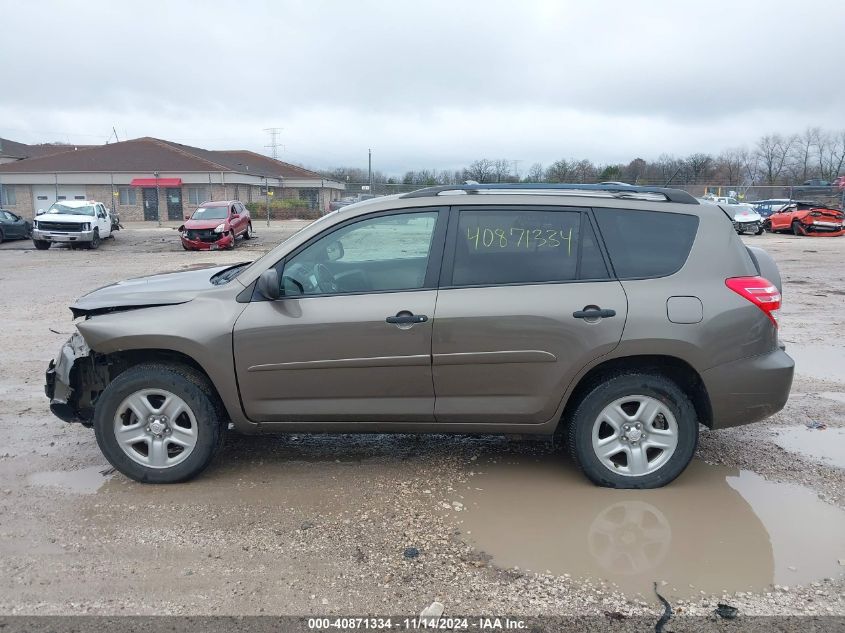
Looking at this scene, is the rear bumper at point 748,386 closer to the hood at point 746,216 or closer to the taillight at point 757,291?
the taillight at point 757,291

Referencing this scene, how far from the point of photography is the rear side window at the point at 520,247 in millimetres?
4121

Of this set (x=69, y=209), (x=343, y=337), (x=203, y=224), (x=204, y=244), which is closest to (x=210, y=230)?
(x=203, y=224)

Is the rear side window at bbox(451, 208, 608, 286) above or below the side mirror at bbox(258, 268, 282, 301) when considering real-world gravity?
above

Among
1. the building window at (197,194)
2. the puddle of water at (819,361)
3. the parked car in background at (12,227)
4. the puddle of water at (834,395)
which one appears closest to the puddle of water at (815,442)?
the puddle of water at (834,395)

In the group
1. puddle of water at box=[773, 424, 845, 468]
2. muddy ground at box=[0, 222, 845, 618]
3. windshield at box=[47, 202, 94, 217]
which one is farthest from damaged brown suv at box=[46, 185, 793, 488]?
windshield at box=[47, 202, 94, 217]

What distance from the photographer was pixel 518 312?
4.01 m

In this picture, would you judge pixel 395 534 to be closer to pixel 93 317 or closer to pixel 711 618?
pixel 711 618

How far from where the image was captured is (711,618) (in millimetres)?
2969

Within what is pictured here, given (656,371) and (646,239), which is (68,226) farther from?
(656,371)

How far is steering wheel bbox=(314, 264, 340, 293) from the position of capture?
13.8ft

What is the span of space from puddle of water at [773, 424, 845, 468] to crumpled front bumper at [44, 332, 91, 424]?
4937mm

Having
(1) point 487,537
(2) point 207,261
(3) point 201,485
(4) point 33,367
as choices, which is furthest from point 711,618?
(2) point 207,261

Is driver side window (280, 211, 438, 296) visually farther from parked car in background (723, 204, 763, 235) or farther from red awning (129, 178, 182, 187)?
red awning (129, 178, 182, 187)

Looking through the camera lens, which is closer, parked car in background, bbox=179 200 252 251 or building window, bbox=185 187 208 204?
parked car in background, bbox=179 200 252 251
